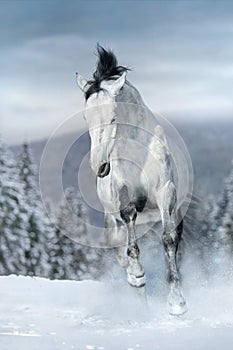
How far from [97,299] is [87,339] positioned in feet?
10.3

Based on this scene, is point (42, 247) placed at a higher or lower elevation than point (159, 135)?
lower

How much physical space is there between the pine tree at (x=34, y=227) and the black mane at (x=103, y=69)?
1888 cm

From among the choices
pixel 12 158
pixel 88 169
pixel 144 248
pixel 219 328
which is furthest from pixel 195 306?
pixel 12 158

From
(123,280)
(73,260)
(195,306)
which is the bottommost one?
(73,260)

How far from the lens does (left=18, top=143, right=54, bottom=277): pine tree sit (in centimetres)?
2828

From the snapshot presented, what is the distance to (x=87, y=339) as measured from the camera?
23.6 feet

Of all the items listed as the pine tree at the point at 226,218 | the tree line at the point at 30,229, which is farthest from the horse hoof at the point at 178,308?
the tree line at the point at 30,229

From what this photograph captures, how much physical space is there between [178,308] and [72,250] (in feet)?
73.0

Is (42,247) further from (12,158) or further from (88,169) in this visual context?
(88,169)

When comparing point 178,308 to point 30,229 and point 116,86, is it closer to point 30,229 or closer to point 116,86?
point 116,86

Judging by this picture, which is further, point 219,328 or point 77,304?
point 77,304

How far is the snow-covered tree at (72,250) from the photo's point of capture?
29609 millimetres

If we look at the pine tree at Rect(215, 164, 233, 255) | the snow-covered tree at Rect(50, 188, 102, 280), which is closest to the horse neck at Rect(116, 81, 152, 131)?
the pine tree at Rect(215, 164, 233, 255)

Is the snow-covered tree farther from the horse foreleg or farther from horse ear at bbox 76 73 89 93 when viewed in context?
horse ear at bbox 76 73 89 93
